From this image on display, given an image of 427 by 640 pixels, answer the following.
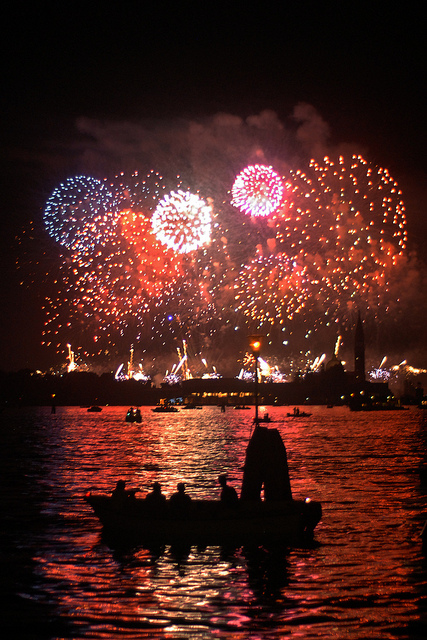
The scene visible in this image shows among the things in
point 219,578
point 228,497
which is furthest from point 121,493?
point 219,578

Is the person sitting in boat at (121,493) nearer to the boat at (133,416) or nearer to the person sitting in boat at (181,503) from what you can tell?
the person sitting in boat at (181,503)

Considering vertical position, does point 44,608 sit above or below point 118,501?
below

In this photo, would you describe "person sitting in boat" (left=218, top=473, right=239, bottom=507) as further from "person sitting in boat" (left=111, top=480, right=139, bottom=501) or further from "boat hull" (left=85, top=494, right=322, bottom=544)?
"person sitting in boat" (left=111, top=480, right=139, bottom=501)

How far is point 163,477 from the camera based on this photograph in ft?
144

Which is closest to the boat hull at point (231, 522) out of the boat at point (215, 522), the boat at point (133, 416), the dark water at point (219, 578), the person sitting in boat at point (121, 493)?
the boat at point (215, 522)

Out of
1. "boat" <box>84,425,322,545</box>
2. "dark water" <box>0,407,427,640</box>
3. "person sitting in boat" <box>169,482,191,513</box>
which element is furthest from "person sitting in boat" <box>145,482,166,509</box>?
"dark water" <box>0,407,427,640</box>

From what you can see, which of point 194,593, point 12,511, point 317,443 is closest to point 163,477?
point 12,511

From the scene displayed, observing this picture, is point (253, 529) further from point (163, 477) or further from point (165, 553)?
point (163, 477)

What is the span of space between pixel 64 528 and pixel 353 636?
1535 centimetres

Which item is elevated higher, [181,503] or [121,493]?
[121,493]

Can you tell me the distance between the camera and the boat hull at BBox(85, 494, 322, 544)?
24.1 m

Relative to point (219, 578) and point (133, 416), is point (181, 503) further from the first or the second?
point (133, 416)

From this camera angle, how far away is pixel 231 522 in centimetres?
2406

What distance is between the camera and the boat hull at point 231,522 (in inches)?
947
